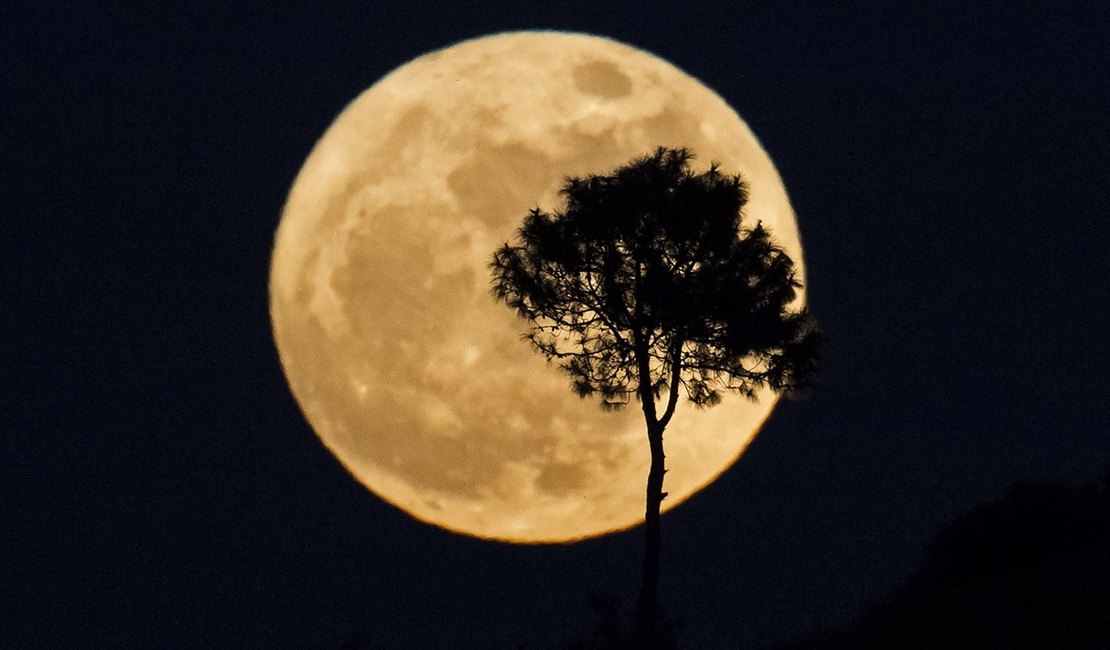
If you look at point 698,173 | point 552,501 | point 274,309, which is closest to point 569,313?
point 698,173

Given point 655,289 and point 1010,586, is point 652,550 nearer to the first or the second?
point 655,289

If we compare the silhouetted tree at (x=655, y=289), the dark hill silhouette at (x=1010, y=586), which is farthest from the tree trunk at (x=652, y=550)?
the dark hill silhouette at (x=1010, y=586)

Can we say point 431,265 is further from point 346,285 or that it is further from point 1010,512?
point 1010,512

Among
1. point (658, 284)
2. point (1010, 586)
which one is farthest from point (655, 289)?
point (1010, 586)

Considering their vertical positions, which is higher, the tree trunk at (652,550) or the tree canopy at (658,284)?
the tree canopy at (658,284)

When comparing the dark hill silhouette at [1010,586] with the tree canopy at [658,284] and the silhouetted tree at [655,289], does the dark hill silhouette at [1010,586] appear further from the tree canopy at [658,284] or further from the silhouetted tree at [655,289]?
the tree canopy at [658,284]

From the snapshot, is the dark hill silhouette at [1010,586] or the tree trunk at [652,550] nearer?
the dark hill silhouette at [1010,586]

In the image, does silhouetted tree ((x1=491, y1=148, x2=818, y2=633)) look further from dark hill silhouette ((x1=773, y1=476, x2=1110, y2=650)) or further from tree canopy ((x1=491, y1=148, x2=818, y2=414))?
dark hill silhouette ((x1=773, y1=476, x2=1110, y2=650))
